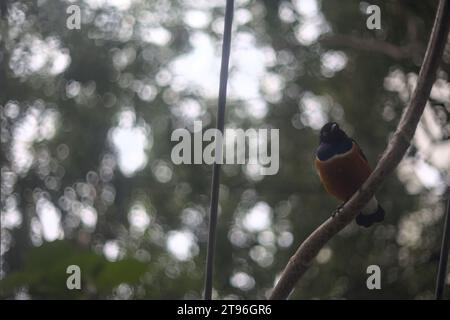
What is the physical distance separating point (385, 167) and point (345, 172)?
2.77ft

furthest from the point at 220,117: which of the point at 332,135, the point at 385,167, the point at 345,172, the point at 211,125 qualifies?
the point at 211,125

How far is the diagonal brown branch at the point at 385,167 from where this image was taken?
1.35 meters

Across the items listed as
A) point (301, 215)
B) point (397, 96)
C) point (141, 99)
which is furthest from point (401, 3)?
point (141, 99)

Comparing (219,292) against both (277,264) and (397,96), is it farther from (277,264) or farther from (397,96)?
(397,96)

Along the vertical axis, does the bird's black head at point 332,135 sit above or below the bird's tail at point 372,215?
above

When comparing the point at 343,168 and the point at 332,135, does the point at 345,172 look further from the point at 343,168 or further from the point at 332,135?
the point at 332,135

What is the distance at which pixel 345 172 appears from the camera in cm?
228

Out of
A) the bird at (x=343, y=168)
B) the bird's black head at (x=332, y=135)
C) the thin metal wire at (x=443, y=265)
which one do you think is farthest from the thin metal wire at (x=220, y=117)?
the bird's black head at (x=332, y=135)

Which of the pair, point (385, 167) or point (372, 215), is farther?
point (372, 215)

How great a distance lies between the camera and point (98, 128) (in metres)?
4.60

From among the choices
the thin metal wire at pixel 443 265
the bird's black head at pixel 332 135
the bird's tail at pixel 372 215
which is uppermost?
the bird's black head at pixel 332 135

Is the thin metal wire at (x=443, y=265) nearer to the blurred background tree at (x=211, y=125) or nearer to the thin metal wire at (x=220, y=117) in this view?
the thin metal wire at (x=220, y=117)

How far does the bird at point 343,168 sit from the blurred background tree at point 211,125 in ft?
3.56

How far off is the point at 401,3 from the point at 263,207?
2.06m
